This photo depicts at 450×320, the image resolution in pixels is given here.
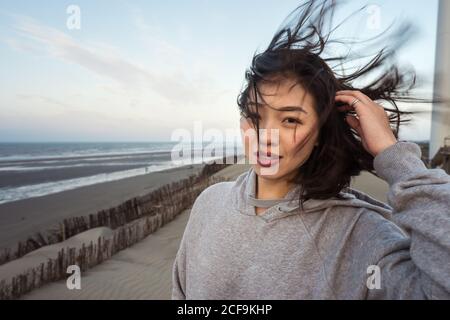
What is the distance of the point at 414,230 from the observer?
913mm

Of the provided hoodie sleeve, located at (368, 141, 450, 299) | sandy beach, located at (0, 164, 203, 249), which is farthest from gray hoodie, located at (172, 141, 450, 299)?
sandy beach, located at (0, 164, 203, 249)

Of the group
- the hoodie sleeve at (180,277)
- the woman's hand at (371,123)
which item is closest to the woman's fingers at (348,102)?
the woman's hand at (371,123)

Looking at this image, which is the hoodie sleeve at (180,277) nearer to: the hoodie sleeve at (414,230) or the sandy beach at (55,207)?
the hoodie sleeve at (414,230)

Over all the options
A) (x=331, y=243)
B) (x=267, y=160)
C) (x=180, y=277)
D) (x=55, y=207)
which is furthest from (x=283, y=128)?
(x=55, y=207)

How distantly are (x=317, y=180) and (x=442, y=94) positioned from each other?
0.69m

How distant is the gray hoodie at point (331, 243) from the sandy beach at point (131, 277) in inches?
134

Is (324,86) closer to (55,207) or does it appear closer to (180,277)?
(180,277)

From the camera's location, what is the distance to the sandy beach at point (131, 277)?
166 inches

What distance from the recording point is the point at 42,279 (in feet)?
13.8

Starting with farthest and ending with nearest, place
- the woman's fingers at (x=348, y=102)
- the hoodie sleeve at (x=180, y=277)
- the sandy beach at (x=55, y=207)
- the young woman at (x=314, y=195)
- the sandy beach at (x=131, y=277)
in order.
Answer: the sandy beach at (x=55, y=207), the sandy beach at (x=131, y=277), the hoodie sleeve at (x=180, y=277), the woman's fingers at (x=348, y=102), the young woman at (x=314, y=195)

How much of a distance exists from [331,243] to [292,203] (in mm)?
197

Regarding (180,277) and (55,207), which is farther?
(55,207)
